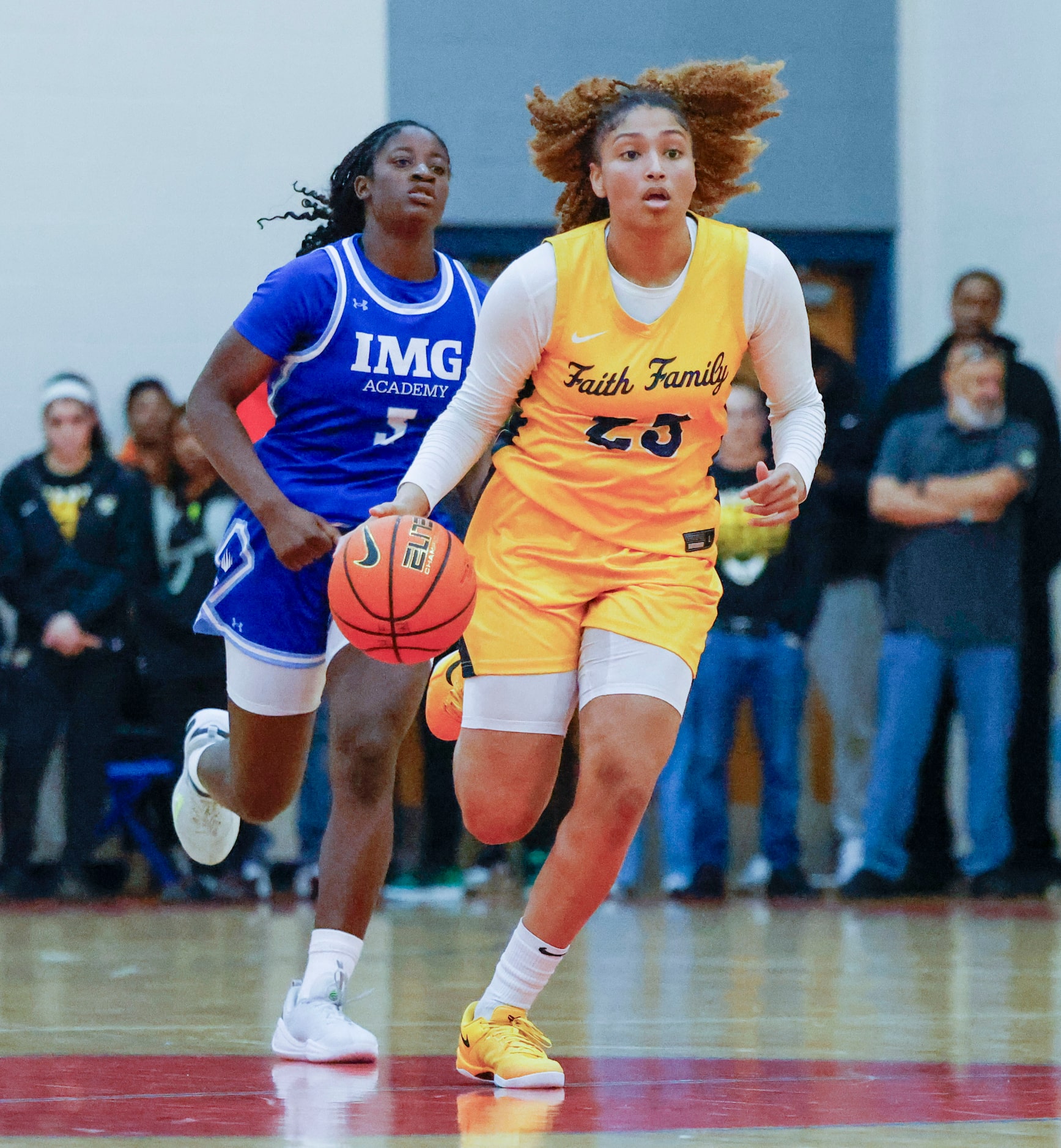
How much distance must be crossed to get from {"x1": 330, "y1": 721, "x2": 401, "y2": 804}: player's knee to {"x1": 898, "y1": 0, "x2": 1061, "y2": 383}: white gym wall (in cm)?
655

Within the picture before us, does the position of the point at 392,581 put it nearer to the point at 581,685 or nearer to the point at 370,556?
the point at 370,556

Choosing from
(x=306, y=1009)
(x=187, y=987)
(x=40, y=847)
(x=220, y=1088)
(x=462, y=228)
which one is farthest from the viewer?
(x=462, y=228)

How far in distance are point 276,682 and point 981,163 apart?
7.33 meters

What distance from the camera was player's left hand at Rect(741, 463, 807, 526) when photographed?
4160mm

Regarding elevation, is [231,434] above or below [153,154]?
below

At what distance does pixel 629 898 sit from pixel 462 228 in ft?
12.9

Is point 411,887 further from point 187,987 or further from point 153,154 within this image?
point 153,154

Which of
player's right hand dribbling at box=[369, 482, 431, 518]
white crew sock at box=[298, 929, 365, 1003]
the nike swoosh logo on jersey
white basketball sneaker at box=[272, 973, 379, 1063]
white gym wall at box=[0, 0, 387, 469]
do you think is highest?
white gym wall at box=[0, 0, 387, 469]

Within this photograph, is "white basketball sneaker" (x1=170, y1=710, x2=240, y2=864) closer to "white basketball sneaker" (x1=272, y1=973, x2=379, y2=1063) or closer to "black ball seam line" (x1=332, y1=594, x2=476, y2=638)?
"white basketball sneaker" (x1=272, y1=973, x2=379, y2=1063)

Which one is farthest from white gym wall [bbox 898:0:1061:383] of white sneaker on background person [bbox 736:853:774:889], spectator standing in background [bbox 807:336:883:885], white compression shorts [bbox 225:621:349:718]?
white compression shorts [bbox 225:621:349:718]

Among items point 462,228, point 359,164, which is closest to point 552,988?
point 359,164

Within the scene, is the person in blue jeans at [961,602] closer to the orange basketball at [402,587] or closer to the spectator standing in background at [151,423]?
the spectator standing in background at [151,423]

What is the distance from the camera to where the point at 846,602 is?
9.94 meters

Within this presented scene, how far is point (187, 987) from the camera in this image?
596 cm
